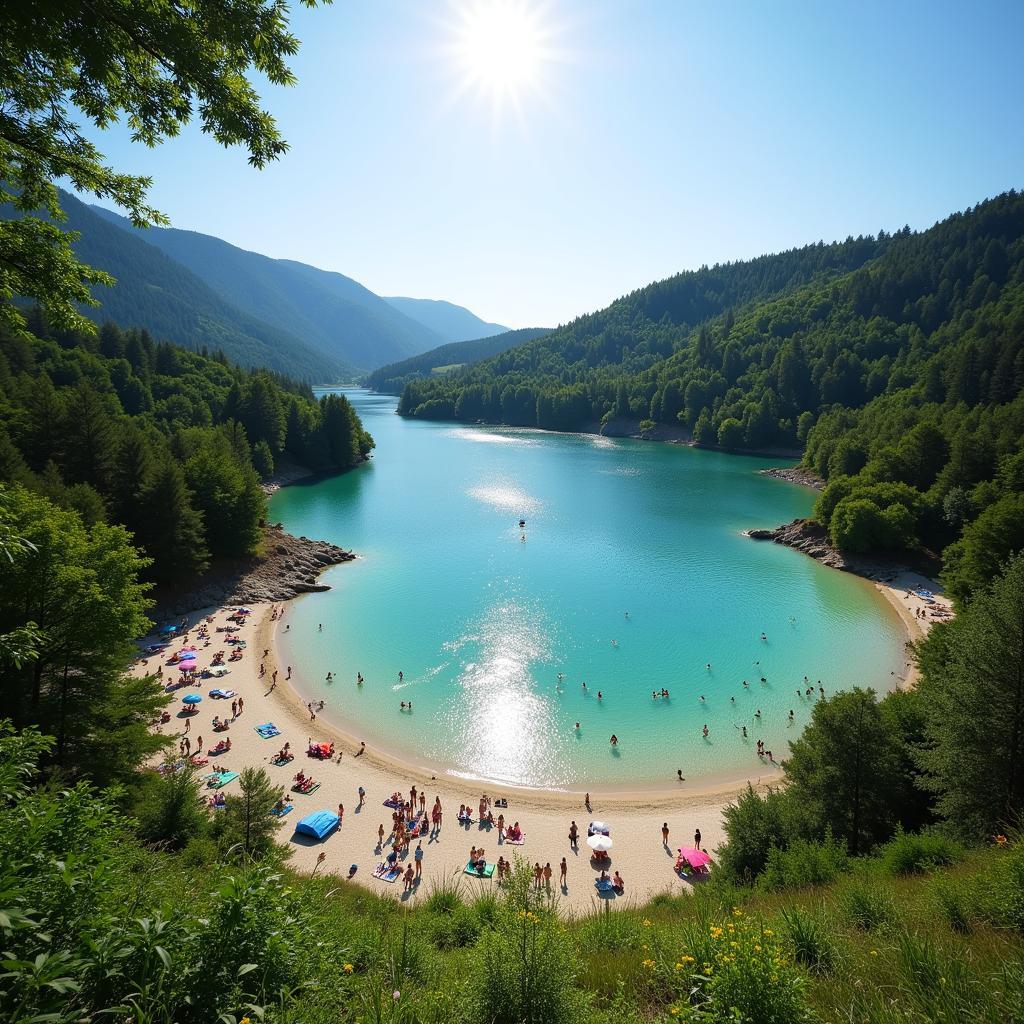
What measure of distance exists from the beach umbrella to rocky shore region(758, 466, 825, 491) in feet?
259

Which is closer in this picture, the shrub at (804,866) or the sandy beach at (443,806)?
the shrub at (804,866)

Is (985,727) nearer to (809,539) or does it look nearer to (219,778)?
(219,778)

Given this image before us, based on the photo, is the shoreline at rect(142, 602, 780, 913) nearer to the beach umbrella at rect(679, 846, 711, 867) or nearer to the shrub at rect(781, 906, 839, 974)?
the beach umbrella at rect(679, 846, 711, 867)

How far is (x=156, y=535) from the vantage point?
3844 centimetres

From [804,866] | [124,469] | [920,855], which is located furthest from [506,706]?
[124,469]

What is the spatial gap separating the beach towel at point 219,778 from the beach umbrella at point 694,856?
1862 centimetres

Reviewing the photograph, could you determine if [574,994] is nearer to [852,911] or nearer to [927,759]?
[852,911]

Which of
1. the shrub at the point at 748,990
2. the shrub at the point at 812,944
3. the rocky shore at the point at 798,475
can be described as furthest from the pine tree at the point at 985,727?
the rocky shore at the point at 798,475

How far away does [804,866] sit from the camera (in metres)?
12.2

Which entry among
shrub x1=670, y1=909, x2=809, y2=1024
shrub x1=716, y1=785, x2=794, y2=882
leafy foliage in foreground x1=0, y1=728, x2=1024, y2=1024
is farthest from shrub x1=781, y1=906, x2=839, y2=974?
shrub x1=716, y1=785, x2=794, y2=882

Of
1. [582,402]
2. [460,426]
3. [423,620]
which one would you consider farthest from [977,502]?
[460,426]

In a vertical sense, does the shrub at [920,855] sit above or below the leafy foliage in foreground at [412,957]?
below

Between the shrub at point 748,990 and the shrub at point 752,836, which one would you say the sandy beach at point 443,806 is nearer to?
the shrub at point 752,836

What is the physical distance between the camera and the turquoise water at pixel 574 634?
91.4 feet
